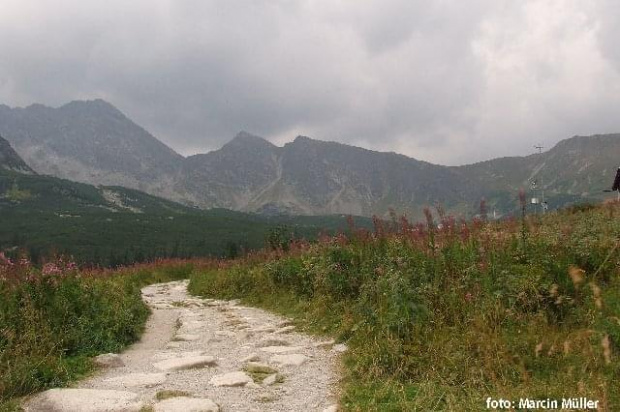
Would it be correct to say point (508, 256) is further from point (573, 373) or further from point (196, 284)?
point (196, 284)

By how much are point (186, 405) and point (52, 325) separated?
3.61 m

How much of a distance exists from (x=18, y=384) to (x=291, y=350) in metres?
3.64

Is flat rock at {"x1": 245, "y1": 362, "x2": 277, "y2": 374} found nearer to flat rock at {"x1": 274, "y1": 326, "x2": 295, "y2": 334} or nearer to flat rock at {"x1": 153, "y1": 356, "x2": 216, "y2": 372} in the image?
flat rock at {"x1": 153, "y1": 356, "x2": 216, "y2": 372}

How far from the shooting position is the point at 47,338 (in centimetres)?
682

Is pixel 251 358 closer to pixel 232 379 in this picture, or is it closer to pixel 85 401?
pixel 232 379

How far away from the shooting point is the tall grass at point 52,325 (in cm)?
568

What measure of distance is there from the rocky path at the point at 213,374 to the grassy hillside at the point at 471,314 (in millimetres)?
489

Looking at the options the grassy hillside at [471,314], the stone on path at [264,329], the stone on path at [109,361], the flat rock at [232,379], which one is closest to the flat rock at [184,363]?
the stone on path at [109,361]

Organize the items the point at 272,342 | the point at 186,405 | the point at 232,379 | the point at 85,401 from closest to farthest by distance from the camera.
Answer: the point at 186,405
the point at 85,401
the point at 232,379
the point at 272,342

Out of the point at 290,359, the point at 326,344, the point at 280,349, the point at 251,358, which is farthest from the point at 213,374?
the point at 326,344

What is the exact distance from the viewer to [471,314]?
245 inches

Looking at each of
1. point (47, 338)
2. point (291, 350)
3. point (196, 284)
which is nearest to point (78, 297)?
point (47, 338)

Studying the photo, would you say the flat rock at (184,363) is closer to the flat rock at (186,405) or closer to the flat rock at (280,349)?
the flat rock at (280,349)

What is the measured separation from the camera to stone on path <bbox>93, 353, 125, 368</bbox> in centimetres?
674
